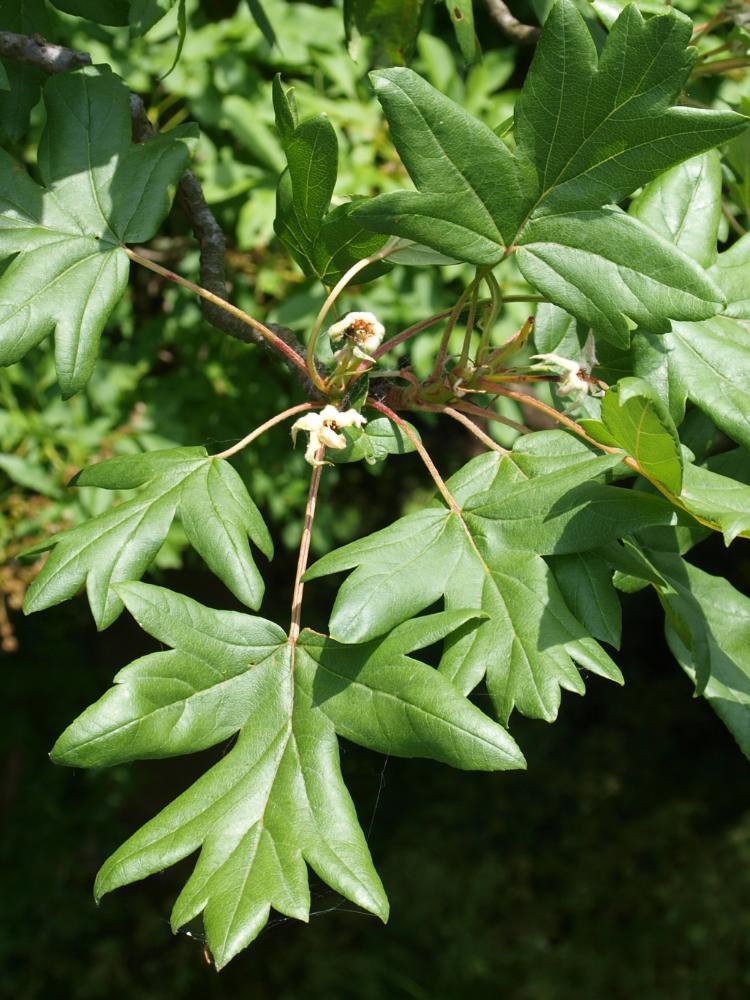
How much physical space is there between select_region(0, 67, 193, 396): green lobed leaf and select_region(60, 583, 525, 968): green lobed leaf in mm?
395

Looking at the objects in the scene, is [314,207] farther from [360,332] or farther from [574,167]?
[574,167]

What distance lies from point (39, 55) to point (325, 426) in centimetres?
70

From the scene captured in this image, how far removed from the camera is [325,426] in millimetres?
1270

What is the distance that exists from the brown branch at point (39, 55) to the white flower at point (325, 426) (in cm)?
64

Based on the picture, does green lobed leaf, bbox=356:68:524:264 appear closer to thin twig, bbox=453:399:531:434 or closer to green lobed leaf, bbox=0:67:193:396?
thin twig, bbox=453:399:531:434

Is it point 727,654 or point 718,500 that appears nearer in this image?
point 718,500

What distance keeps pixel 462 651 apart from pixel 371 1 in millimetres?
1069

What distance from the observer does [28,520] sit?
9.32 feet

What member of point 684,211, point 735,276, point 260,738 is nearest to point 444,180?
point 684,211

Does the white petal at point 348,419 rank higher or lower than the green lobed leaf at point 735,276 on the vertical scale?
lower

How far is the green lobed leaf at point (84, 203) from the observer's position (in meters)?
1.38

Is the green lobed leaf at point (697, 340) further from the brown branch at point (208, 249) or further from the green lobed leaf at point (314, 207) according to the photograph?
the brown branch at point (208, 249)

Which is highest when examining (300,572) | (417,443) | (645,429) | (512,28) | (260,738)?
(512,28)

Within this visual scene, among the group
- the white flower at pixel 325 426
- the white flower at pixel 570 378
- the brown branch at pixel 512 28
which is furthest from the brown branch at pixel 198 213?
the brown branch at pixel 512 28
